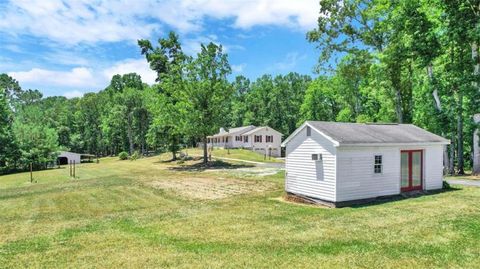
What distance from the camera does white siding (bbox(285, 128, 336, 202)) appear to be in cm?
1501

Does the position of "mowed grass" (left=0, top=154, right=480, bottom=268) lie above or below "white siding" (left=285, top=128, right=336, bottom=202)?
below

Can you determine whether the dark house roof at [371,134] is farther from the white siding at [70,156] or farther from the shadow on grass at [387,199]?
the white siding at [70,156]

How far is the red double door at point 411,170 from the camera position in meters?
16.9

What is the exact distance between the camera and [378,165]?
52.1ft

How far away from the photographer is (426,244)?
29.8ft

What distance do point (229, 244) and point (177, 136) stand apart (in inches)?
1652

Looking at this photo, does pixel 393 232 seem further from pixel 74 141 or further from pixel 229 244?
pixel 74 141

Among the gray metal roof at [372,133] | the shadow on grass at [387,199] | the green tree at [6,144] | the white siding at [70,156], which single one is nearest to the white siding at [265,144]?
the white siding at [70,156]

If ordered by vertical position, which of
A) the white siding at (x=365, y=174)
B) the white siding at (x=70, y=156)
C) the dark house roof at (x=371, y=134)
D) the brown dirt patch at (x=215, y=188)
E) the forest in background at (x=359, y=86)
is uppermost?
the forest in background at (x=359, y=86)

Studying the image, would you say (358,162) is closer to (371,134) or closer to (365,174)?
(365,174)

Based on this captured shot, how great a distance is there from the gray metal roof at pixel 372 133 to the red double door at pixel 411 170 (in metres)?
0.67

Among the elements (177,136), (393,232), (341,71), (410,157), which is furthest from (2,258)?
(177,136)

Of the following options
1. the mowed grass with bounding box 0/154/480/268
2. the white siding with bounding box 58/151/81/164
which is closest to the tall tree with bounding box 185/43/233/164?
the mowed grass with bounding box 0/154/480/268

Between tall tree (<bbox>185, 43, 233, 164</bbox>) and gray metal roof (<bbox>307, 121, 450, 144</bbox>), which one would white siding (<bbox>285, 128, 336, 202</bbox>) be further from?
tall tree (<bbox>185, 43, 233, 164</bbox>)
